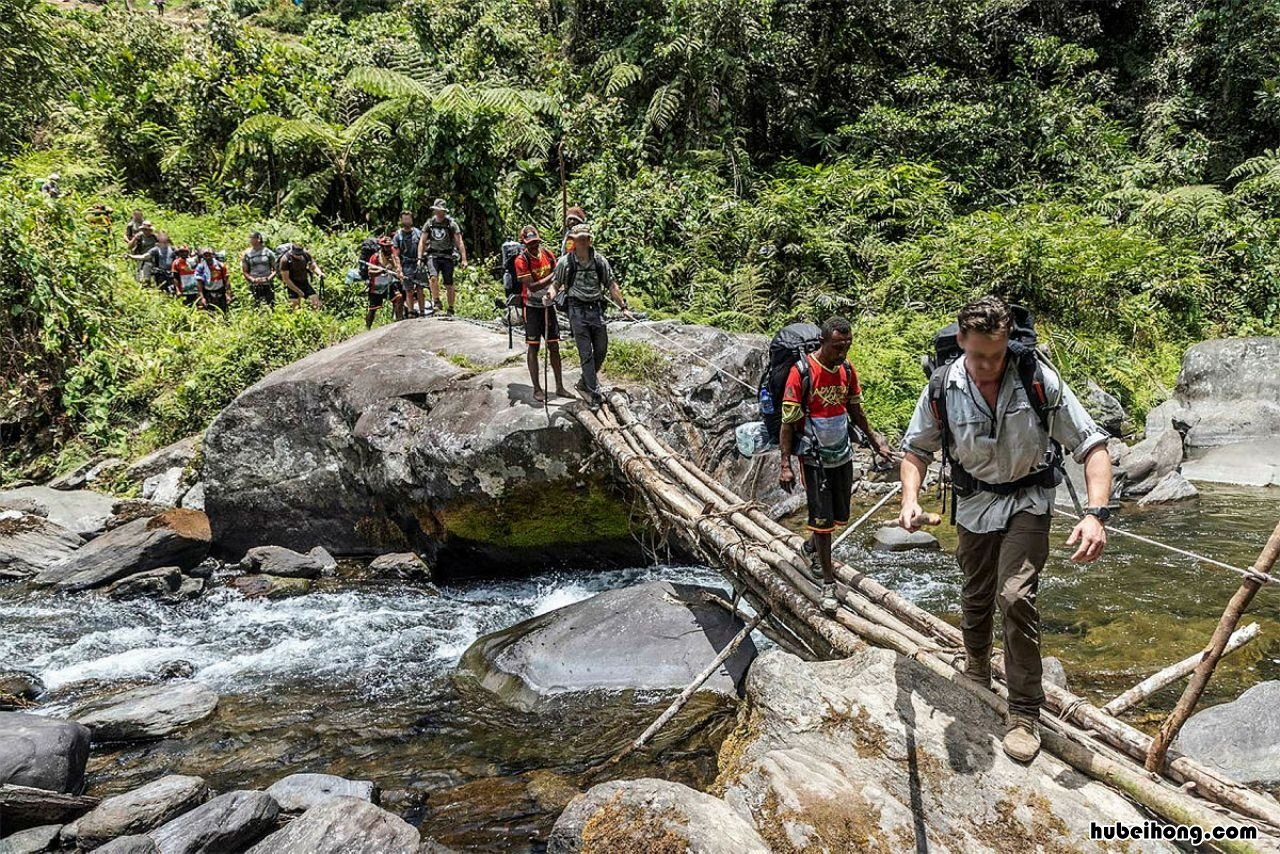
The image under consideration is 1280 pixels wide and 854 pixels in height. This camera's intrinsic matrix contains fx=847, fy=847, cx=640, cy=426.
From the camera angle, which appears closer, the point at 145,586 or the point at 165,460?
the point at 145,586

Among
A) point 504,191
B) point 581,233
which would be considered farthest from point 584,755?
point 504,191

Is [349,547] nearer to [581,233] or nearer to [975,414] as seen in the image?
[581,233]

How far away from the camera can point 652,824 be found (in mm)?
3596

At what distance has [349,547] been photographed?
34.0 ft

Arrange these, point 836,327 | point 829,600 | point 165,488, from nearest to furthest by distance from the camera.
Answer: point 836,327 → point 829,600 → point 165,488

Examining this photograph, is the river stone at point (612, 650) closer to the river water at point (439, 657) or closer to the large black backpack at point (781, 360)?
the river water at point (439, 657)

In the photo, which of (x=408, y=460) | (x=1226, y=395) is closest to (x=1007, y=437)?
(x=408, y=460)

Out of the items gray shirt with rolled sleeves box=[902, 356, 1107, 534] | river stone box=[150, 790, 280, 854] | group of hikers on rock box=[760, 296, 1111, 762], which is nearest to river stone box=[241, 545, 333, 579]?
river stone box=[150, 790, 280, 854]

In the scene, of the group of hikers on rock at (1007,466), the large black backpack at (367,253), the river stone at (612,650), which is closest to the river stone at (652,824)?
the group of hikers on rock at (1007,466)

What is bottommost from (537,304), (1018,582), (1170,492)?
(1170,492)

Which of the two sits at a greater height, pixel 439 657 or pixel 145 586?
pixel 145 586

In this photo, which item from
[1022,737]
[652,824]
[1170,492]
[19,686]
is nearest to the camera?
[652,824]

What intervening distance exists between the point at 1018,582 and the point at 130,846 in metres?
4.57

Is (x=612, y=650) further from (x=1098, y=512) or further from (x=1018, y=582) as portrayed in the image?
(x=1098, y=512)
